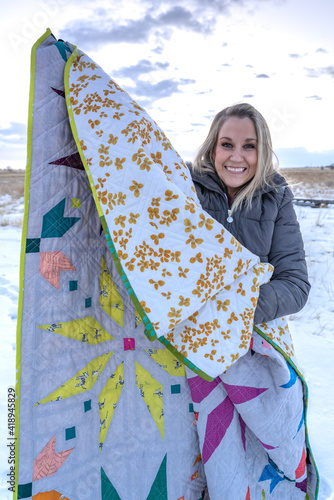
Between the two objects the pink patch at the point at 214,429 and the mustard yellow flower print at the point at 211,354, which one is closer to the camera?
the mustard yellow flower print at the point at 211,354

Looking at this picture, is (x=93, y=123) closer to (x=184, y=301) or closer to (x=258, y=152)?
(x=184, y=301)

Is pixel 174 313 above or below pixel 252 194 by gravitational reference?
below

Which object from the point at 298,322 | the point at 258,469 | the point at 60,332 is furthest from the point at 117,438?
the point at 298,322

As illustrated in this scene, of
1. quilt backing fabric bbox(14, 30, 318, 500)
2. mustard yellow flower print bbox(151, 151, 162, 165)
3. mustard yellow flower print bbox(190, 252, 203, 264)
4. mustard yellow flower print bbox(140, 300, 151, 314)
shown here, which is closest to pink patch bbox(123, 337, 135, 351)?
quilt backing fabric bbox(14, 30, 318, 500)

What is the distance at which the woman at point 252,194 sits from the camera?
1.49 metres

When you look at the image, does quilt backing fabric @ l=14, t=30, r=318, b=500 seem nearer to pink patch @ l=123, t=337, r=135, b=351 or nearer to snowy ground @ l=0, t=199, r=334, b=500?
pink patch @ l=123, t=337, r=135, b=351

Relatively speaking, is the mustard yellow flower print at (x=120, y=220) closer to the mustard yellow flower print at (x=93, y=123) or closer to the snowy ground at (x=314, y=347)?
the mustard yellow flower print at (x=93, y=123)

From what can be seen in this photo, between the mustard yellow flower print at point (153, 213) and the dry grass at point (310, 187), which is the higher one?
the dry grass at point (310, 187)

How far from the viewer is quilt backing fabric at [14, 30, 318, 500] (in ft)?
3.59

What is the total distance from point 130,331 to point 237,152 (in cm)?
87

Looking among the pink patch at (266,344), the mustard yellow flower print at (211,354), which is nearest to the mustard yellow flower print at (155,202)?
the mustard yellow flower print at (211,354)

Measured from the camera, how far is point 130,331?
1.35 metres

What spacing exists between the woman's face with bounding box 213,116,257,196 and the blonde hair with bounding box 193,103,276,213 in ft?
0.09

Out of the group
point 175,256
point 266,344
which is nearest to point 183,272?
point 175,256
